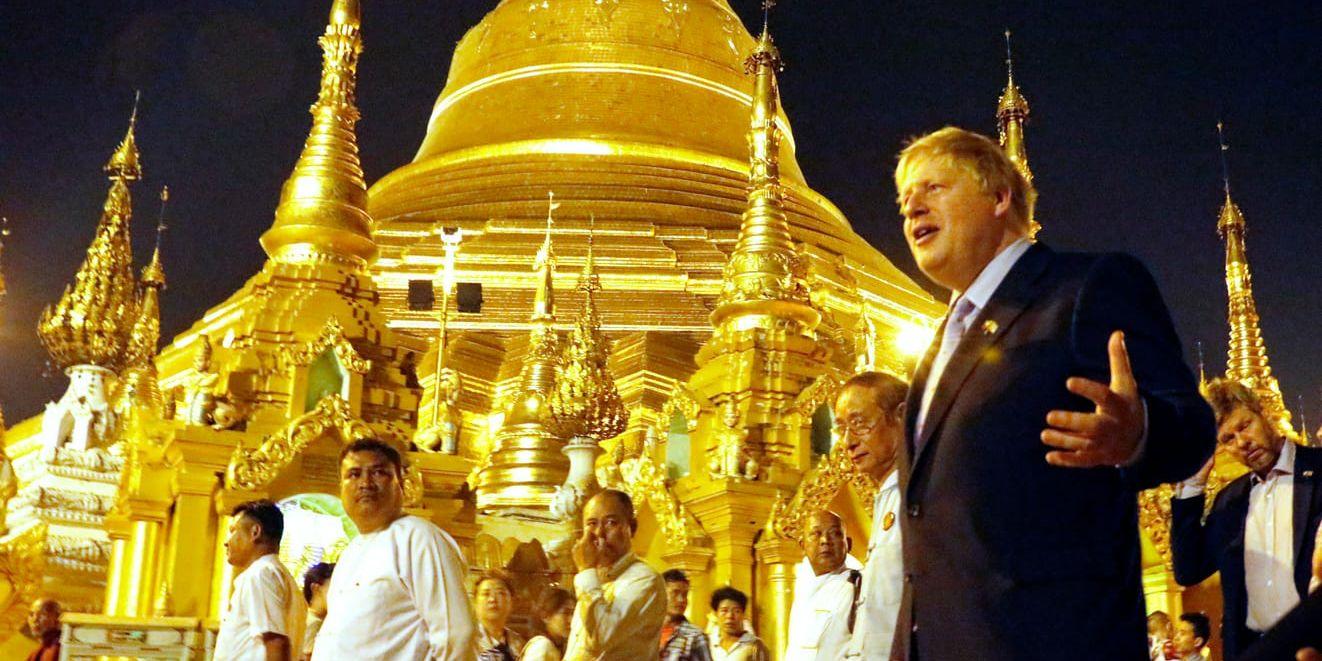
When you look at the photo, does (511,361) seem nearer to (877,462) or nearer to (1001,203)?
(877,462)

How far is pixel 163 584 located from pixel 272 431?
1.22m

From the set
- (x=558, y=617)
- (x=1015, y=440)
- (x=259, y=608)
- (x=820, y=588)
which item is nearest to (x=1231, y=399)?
(x=820, y=588)

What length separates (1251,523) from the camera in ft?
13.1

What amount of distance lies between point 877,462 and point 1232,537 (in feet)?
4.01

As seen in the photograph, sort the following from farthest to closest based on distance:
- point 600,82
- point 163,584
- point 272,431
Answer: point 600,82
point 272,431
point 163,584

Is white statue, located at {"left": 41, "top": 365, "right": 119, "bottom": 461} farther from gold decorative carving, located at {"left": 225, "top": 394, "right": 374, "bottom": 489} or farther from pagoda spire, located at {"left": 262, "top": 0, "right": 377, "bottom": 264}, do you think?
gold decorative carving, located at {"left": 225, "top": 394, "right": 374, "bottom": 489}

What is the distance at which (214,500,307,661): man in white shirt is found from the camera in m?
4.47

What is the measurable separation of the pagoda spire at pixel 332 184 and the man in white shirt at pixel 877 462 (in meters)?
8.58

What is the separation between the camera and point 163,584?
8852mm

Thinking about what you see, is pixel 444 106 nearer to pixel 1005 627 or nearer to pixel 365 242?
pixel 365 242

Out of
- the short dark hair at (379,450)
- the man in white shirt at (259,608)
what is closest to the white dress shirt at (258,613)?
the man in white shirt at (259,608)

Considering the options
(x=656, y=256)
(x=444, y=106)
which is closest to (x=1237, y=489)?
(x=656, y=256)

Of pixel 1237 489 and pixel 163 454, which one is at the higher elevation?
pixel 163 454

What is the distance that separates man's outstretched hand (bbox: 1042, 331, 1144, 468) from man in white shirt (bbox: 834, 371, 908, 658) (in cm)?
130
